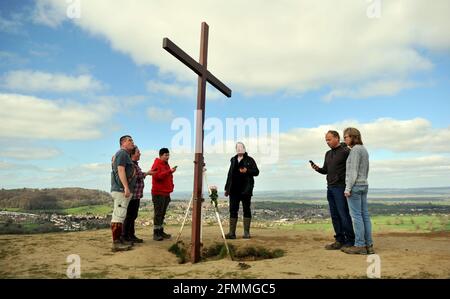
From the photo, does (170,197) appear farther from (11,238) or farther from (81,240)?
(11,238)

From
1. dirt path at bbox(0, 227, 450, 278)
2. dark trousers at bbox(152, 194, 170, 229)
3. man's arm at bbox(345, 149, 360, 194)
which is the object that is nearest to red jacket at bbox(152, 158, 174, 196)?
dark trousers at bbox(152, 194, 170, 229)

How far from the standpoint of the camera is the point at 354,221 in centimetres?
584

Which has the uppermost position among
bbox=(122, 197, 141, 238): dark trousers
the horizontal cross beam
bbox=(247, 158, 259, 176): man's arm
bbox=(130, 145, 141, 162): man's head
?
the horizontal cross beam

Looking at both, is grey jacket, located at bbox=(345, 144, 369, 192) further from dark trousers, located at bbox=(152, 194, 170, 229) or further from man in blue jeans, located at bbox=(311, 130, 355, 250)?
dark trousers, located at bbox=(152, 194, 170, 229)

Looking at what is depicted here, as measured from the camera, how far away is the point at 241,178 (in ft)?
26.4

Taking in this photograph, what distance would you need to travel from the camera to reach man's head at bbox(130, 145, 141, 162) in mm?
7125

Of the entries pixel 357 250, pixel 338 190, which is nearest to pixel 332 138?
pixel 338 190

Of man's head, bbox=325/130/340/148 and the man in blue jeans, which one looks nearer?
the man in blue jeans

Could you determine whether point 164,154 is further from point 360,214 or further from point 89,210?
point 89,210

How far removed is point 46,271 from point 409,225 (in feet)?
35.5

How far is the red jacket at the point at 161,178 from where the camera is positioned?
7410 mm

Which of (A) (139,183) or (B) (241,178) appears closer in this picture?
(A) (139,183)

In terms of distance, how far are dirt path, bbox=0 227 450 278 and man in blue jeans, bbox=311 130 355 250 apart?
509mm

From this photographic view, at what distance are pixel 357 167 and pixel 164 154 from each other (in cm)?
436
